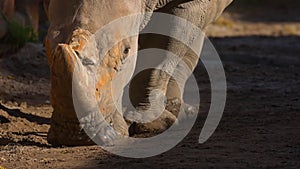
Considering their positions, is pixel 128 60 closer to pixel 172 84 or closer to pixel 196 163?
pixel 196 163

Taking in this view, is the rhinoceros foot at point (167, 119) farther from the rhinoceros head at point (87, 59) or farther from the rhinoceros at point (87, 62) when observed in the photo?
the rhinoceros head at point (87, 59)

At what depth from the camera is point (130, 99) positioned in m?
6.46

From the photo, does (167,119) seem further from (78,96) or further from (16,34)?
(16,34)

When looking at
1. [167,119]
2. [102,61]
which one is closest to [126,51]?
[102,61]

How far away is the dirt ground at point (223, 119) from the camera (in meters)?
5.00

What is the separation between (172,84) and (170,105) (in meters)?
0.25

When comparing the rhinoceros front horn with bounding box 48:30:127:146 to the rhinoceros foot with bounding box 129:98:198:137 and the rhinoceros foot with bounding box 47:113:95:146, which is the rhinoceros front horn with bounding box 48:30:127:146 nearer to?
the rhinoceros foot with bounding box 47:113:95:146

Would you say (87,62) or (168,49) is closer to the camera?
(87,62)

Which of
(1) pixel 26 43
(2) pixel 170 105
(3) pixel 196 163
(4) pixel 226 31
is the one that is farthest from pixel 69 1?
(4) pixel 226 31

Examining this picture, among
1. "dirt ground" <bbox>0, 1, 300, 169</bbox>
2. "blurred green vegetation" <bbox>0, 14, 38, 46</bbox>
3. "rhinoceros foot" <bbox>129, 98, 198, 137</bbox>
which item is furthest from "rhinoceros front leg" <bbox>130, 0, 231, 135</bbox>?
"blurred green vegetation" <bbox>0, 14, 38, 46</bbox>

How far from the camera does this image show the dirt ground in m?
5.00

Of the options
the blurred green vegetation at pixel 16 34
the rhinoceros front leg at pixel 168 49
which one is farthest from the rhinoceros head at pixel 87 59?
the blurred green vegetation at pixel 16 34

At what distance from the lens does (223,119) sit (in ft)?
21.7

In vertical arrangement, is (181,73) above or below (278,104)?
above
